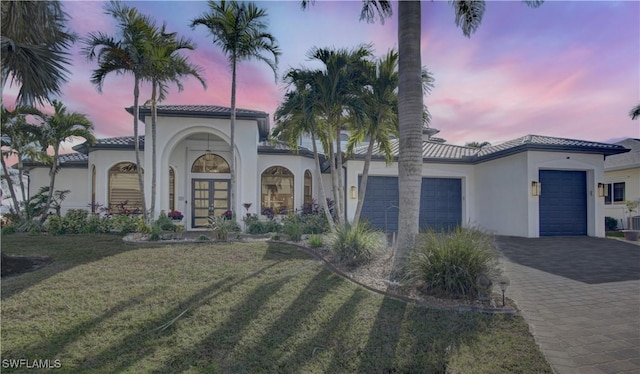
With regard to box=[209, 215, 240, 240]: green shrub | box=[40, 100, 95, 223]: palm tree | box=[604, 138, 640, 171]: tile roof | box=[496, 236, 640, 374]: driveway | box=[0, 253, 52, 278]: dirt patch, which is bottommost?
box=[496, 236, 640, 374]: driveway

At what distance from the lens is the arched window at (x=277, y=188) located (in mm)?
15555

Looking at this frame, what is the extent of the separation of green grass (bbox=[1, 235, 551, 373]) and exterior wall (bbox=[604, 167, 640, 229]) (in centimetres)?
1941

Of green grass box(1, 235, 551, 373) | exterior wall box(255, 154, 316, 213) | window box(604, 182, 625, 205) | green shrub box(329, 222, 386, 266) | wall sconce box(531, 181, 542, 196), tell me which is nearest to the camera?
green grass box(1, 235, 551, 373)

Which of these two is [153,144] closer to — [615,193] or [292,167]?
[292,167]

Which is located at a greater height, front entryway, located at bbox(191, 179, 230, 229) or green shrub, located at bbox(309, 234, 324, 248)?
front entryway, located at bbox(191, 179, 230, 229)

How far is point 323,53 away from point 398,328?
7.55 m

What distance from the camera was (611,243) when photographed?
12.0 m

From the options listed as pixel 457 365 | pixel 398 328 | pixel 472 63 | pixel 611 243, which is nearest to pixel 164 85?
pixel 472 63

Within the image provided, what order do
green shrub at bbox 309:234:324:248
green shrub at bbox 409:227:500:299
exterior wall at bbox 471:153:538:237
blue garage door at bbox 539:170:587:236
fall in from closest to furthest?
green shrub at bbox 409:227:500:299, green shrub at bbox 309:234:324:248, exterior wall at bbox 471:153:538:237, blue garage door at bbox 539:170:587:236

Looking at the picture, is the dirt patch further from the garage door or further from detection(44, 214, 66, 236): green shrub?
the garage door

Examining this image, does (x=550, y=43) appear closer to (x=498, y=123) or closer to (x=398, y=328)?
(x=498, y=123)

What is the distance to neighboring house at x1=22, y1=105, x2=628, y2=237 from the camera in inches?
529

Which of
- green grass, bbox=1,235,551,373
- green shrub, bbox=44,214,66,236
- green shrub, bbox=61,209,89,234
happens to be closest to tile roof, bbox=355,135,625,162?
green grass, bbox=1,235,551,373

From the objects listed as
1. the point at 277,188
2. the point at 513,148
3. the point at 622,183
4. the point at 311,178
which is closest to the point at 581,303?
the point at 513,148
